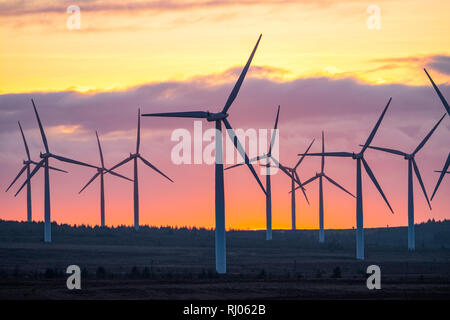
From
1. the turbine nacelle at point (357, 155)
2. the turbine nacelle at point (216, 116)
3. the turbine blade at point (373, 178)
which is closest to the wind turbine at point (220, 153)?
the turbine nacelle at point (216, 116)

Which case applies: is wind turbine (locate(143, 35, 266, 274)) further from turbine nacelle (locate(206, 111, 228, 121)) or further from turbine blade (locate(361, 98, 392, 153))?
turbine blade (locate(361, 98, 392, 153))

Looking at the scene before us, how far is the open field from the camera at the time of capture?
71.3 metres

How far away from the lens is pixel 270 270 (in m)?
106

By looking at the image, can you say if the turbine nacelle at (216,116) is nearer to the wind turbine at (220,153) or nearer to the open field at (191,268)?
the wind turbine at (220,153)

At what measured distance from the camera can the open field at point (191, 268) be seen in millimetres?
71312

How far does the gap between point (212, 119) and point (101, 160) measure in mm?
76283

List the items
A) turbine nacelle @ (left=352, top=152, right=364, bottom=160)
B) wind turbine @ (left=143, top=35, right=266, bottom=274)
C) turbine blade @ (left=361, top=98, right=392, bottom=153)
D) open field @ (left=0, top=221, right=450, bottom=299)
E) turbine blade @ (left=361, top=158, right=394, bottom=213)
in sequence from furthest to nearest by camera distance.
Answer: turbine nacelle @ (left=352, top=152, right=364, bottom=160)
turbine blade @ (left=361, top=98, right=392, bottom=153)
turbine blade @ (left=361, top=158, right=394, bottom=213)
wind turbine @ (left=143, top=35, right=266, bottom=274)
open field @ (left=0, top=221, right=450, bottom=299)

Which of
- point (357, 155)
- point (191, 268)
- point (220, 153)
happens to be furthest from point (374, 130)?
point (220, 153)

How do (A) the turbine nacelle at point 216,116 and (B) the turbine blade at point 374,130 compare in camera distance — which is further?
(B) the turbine blade at point 374,130

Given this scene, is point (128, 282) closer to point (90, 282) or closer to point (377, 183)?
point (90, 282)

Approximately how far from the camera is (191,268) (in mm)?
106875

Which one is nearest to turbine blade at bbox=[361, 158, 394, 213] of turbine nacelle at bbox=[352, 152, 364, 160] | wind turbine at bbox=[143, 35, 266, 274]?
turbine nacelle at bbox=[352, 152, 364, 160]

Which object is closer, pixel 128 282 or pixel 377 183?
pixel 128 282

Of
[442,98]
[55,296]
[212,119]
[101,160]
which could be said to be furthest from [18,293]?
[101,160]
